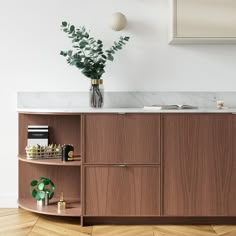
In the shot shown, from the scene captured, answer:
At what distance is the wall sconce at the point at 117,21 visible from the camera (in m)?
3.96

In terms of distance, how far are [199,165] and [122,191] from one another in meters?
0.56

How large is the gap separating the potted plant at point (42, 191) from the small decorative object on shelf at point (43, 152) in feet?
0.64

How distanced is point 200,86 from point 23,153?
1.48m

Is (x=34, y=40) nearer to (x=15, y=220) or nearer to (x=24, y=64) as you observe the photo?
(x=24, y=64)

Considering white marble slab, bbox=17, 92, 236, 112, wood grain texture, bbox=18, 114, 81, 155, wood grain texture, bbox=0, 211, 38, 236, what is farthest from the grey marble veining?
wood grain texture, bbox=0, 211, 38, 236

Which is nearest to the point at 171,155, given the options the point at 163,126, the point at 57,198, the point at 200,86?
the point at 163,126

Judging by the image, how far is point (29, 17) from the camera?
4070 mm

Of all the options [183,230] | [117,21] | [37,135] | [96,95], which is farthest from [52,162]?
[117,21]

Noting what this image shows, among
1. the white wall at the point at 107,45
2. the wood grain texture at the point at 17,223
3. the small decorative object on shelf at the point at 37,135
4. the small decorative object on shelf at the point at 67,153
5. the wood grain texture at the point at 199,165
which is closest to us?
the wood grain texture at the point at 17,223

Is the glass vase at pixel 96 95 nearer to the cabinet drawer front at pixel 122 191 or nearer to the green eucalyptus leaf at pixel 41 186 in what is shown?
the cabinet drawer front at pixel 122 191

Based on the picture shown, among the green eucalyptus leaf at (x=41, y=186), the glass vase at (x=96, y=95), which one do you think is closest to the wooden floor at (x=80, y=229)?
the green eucalyptus leaf at (x=41, y=186)

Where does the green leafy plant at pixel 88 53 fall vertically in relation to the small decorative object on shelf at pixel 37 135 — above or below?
above

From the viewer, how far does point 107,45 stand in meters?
4.05

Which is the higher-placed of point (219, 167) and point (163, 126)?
point (163, 126)
